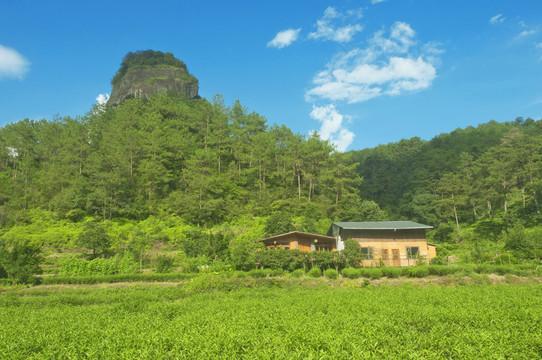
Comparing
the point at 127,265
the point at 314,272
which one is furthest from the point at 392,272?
the point at 127,265

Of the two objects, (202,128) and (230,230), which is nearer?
(230,230)

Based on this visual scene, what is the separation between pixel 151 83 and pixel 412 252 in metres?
83.3

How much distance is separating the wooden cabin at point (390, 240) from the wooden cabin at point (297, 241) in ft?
10.0

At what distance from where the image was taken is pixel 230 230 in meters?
38.0

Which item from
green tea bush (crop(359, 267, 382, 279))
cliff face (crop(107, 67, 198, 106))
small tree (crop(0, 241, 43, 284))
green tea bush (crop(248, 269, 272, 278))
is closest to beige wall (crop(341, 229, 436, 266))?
green tea bush (crop(359, 267, 382, 279))

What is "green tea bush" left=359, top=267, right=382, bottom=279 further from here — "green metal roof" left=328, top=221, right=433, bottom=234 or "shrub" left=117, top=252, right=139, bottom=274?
"shrub" left=117, top=252, right=139, bottom=274

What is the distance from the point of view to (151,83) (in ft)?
285

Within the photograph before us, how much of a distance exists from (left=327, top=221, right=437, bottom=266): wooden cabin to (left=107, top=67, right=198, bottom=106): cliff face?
71310 millimetres

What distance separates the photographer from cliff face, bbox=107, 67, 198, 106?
84938 mm

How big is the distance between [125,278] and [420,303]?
876 inches

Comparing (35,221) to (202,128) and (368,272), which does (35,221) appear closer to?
(202,128)

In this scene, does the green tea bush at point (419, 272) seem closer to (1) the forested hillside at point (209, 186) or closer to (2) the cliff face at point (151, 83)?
(1) the forested hillside at point (209, 186)

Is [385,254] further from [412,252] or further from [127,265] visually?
[127,265]

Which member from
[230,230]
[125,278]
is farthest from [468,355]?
[230,230]
